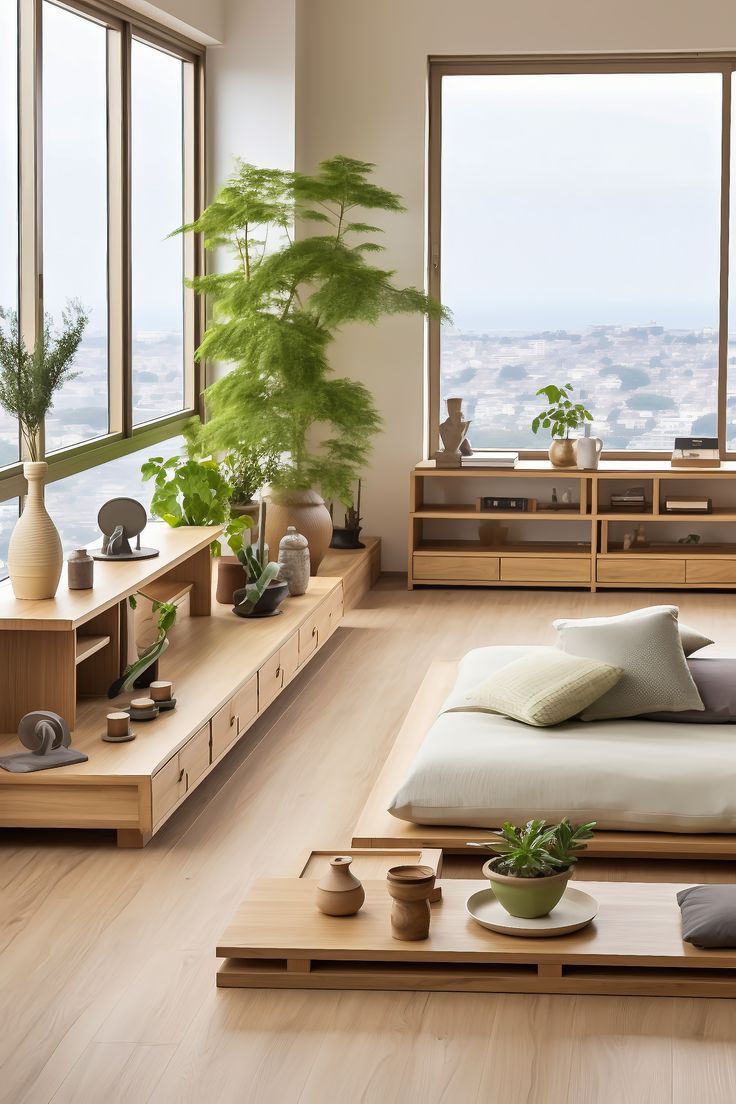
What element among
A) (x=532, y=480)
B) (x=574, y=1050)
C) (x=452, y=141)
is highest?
(x=452, y=141)

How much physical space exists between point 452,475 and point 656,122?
2202mm

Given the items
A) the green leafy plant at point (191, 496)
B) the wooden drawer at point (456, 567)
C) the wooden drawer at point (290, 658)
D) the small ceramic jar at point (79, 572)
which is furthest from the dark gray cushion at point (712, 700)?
the wooden drawer at point (456, 567)

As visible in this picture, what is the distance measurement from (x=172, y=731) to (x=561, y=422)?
4.08 m

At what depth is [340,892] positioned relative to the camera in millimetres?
3035

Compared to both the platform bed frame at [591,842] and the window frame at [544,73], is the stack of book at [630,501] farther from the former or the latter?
the platform bed frame at [591,842]

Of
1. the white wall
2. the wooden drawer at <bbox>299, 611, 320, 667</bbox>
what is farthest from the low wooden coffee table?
the white wall

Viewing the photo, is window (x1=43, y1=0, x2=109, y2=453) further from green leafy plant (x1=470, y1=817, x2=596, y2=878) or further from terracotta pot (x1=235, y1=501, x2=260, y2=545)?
green leafy plant (x1=470, y1=817, x2=596, y2=878)

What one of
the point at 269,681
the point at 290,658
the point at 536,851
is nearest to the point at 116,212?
the point at 290,658

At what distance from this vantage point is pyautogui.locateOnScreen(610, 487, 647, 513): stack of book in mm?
7570

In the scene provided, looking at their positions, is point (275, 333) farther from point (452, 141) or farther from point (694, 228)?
point (694, 228)

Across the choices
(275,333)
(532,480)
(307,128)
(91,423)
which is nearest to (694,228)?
(532,480)

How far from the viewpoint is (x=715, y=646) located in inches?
232

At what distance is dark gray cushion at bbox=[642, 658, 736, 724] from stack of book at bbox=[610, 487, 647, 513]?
10.6 ft

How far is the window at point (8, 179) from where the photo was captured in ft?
15.9
